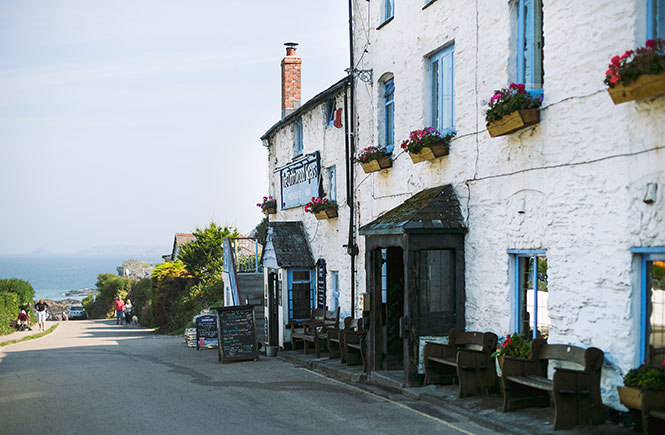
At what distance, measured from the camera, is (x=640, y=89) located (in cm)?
739

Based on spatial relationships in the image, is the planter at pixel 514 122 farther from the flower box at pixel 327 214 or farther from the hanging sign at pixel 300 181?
the hanging sign at pixel 300 181

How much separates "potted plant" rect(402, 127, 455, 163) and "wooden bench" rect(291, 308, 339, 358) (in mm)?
5408

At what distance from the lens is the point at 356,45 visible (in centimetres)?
1664

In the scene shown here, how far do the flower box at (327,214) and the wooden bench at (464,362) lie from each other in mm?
7152

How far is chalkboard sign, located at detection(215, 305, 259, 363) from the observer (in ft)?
55.0

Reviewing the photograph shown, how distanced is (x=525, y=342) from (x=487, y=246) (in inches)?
72.4

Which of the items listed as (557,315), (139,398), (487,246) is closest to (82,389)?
(139,398)

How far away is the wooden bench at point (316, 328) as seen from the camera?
16.5 m

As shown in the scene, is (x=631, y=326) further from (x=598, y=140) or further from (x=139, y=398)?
(x=139, y=398)

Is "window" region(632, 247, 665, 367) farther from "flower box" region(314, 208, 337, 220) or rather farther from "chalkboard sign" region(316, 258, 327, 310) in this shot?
"chalkboard sign" region(316, 258, 327, 310)

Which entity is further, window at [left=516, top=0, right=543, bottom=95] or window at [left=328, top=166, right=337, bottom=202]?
window at [left=328, top=166, right=337, bottom=202]

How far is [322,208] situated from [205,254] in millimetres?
18294

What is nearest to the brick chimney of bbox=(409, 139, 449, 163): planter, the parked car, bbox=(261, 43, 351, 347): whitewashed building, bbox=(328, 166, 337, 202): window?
bbox=(261, 43, 351, 347): whitewashed building

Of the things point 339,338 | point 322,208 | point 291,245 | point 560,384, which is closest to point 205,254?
point 291,245
